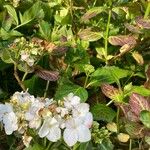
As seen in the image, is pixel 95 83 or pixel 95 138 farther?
pixel 95 83

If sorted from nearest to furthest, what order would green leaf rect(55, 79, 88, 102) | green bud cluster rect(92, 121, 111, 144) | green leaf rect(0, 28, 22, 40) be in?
green bud cluster rect(92, 121, 111, 144)
green leaf rect(55, 79, 88, 102)
green leaf rect(0, 28, 22, 40)

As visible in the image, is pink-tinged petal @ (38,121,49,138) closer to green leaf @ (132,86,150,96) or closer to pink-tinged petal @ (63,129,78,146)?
pink-tinged petal @ (63,129,78,146)

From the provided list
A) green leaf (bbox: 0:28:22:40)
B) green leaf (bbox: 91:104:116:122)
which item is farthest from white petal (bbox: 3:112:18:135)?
green leaf (bbox: 0:28:22:40)

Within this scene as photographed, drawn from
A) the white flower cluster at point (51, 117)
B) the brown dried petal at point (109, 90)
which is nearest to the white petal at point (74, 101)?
the white flower cluster at point (51, 117)

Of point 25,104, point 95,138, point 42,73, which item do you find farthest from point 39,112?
point 42,73

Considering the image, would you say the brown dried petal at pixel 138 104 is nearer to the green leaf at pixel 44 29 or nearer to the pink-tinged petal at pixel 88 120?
the pink-tinged petal at pixel 88 120

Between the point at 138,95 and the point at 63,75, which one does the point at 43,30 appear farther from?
the point at 138,95
